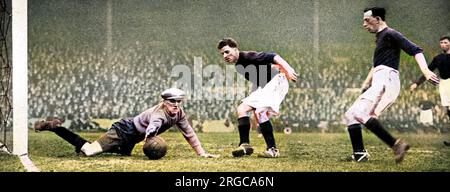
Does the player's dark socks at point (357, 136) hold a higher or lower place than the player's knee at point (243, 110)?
lower

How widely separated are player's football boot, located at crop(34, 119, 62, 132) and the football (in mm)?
763

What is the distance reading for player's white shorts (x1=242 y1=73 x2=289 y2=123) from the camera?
6363 millimetres

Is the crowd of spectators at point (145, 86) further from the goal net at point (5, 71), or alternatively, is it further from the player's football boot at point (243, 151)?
the player's football boot at point (243, 151)

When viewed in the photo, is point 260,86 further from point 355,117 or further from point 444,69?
point 444,69

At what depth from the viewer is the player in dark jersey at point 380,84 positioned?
20.6ft

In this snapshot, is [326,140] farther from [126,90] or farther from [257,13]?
[126,90]

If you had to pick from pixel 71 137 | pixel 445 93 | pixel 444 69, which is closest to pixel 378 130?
pixel 445 93

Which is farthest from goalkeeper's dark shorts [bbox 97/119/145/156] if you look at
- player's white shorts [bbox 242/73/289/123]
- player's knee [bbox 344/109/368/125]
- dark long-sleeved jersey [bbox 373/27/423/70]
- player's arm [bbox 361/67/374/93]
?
dark long-sleeved jersey [bbox 373/27/423/70]

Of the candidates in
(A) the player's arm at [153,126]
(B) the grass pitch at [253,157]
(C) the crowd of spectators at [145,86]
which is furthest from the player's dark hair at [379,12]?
(A) the player's arm at [153,126]

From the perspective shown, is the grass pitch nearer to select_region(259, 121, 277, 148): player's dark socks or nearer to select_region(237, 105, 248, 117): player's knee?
select_region(259, 121, 277, 148): player's dark socks

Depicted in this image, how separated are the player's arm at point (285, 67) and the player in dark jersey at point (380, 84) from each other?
554mm

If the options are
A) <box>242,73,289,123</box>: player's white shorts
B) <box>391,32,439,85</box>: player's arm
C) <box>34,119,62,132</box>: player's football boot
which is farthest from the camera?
<box>34,119,62,132</box>: player's football boot

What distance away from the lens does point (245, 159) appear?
6.36 meters
